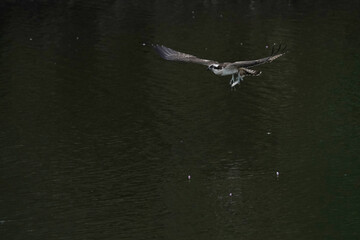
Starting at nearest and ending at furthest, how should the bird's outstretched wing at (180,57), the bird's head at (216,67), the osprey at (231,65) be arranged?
1. the osprey at (231,65)
2. the bird's head at (216,67)
3. the bird's outstretched wing at (180,57)

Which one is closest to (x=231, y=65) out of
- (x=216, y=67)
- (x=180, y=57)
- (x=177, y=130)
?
(x=216, y=67)

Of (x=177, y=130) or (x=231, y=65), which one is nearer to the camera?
(x=231, y=65)

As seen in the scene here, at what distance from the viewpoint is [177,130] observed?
18.8 meters

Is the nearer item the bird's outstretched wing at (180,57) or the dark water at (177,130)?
the bird's outstretched wing at (180,57)

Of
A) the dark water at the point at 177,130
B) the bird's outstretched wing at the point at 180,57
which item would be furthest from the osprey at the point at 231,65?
the dark water at the point at 177,130

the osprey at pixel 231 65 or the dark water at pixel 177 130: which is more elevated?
the osprey at pixel 231 65

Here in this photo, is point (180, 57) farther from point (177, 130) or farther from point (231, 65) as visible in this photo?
point (177, 130)

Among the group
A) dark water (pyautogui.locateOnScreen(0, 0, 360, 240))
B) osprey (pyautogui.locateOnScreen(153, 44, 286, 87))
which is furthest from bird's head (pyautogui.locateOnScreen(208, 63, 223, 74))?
dark water (pyautogui.locateOnScreen(0, 0, 360, 240))

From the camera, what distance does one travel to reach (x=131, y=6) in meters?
31.6

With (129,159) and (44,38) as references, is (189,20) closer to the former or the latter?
(44,38)

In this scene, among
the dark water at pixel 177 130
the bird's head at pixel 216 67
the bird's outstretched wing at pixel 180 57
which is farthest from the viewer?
the dark water at pixel 177 130

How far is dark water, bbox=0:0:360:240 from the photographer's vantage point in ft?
48.1

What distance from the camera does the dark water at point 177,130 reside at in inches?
577

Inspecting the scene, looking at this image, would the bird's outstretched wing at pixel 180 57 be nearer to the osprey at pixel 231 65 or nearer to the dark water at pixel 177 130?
the osprey at pixel 231 65
